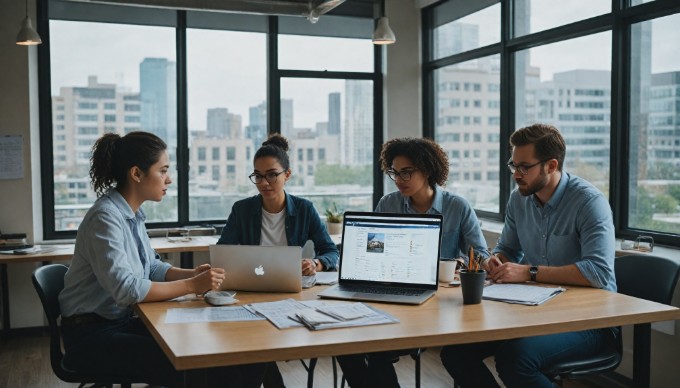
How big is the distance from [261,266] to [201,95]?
3499mm

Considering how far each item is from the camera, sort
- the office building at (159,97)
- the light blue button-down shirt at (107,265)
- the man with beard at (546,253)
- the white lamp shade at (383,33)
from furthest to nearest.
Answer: the office building at (159,97) → the white lamp shade at (383,33) → the man with beard at (546,253) → the light blue button-down shirt at (107,265)

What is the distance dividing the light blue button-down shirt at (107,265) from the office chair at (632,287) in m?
1.51

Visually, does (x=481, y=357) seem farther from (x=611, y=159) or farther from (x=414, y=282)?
(x=611, y=159)

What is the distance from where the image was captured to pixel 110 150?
8.55ft

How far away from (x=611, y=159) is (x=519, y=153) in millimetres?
1459

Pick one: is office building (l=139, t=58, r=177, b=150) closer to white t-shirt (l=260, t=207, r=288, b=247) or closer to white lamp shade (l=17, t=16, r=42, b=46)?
white lamp shade (l=17, t=16, r=42, b=46)

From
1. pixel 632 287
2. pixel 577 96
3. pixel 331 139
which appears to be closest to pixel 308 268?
pixel 632 287

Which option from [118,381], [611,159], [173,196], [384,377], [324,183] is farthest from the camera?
[324,183]

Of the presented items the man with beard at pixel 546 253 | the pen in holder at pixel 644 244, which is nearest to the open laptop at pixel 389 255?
the man with beard at pixel 546 253

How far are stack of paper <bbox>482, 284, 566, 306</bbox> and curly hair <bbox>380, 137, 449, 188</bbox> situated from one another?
729 mm

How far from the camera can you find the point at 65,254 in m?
4.62

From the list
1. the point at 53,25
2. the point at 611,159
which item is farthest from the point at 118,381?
the point at 53,25

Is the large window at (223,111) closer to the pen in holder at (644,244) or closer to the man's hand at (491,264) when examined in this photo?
the pen in holder at (644,244)

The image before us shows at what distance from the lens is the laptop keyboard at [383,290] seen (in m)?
2.52
